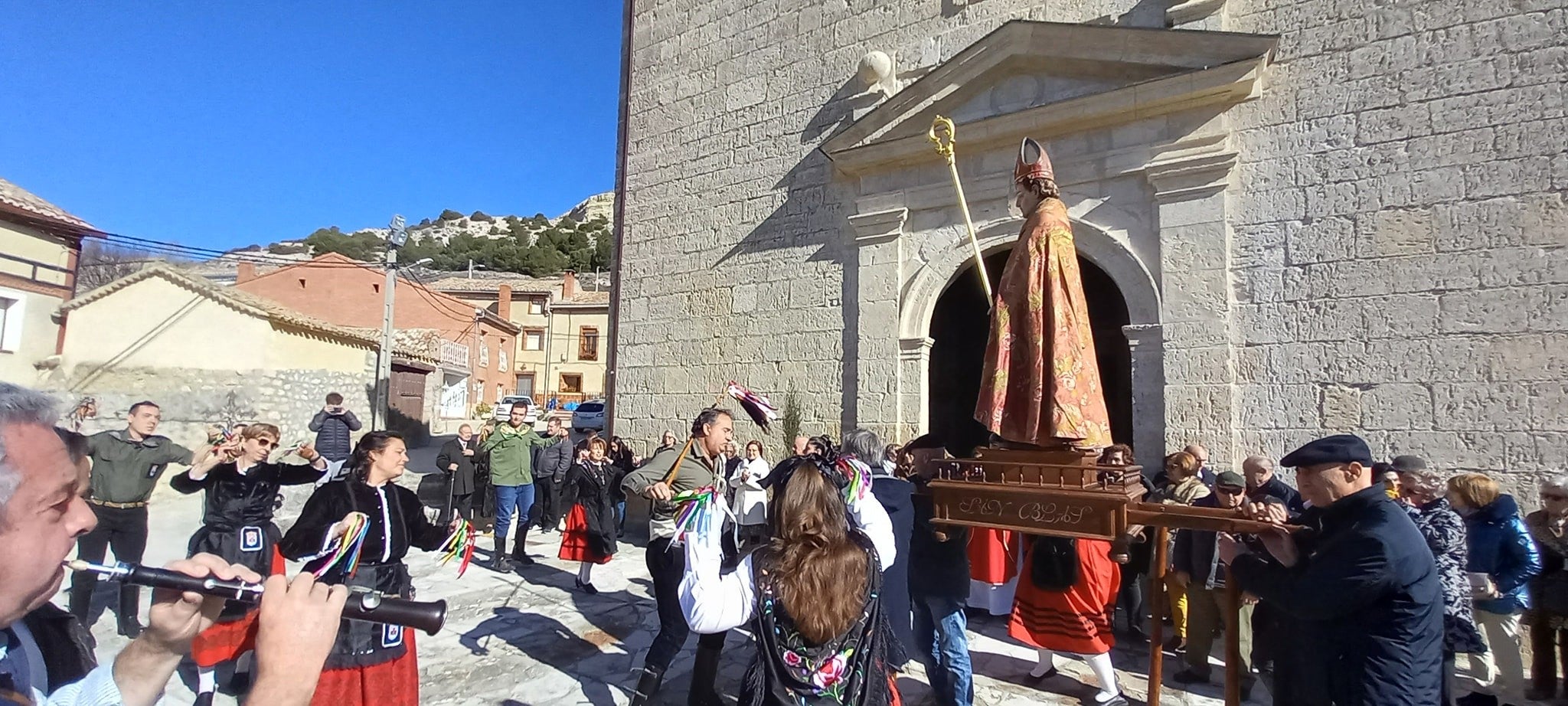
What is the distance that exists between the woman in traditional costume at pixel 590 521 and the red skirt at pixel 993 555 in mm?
3150

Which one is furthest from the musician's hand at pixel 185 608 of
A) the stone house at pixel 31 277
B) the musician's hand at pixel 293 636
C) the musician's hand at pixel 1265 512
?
the stone house at pixel 31 277

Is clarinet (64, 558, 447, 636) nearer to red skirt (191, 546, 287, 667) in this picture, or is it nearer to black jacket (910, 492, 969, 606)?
red skirt (191, 546, 287, 667)

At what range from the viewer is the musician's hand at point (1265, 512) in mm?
2266

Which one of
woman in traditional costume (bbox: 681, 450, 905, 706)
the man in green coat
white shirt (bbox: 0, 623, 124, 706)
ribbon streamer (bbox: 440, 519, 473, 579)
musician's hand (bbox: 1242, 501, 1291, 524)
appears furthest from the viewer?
the man in green coat

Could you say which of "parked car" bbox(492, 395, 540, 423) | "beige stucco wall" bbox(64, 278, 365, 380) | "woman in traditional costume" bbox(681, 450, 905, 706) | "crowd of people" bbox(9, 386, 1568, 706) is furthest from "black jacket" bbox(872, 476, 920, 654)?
"beige stucco wall" bbox(64, 278, 365, 380)

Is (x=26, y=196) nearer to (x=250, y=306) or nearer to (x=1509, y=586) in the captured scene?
(x=250, y=306)

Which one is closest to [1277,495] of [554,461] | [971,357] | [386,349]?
[971,357]

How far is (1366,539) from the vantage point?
215cm

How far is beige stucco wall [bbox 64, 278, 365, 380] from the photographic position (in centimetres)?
1402

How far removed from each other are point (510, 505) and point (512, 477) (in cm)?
29

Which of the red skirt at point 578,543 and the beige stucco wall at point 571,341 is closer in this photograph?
the red skirt at point 578,543

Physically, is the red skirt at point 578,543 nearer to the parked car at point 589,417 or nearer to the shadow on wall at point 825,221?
the shadow on wall at point 825,221

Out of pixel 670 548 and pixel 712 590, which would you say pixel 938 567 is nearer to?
pixel 670 548

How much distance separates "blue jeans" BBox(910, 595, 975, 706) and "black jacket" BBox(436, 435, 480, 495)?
22.6 feet
